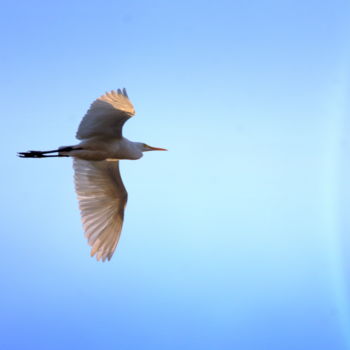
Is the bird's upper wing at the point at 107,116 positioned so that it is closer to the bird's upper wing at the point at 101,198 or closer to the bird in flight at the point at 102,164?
the bird in flight at the point at 102,164

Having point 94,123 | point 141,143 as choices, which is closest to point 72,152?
point 94,123

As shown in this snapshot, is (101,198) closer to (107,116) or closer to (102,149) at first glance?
(102,149)

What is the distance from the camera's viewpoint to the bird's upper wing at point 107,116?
20.6 feet

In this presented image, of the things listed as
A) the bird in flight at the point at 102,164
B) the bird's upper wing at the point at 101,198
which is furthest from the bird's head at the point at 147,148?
the bird's upper wing at the point at 101,198

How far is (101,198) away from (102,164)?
1.80 ft

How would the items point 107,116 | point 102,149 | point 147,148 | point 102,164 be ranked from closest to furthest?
point 107,116 → point 102,149 → point 102,164 → point 147,148

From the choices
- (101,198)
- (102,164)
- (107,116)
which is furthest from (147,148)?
(107,116)

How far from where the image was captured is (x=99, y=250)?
735 cm

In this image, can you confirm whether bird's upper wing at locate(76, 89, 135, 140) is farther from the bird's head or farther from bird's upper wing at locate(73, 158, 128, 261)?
the bird's head

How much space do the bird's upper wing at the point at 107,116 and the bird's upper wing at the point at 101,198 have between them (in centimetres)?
83

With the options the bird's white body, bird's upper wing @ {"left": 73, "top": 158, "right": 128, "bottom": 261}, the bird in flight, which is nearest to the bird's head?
the bird in flight

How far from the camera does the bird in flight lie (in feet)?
21.7

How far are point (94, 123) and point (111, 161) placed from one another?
3.62 ft

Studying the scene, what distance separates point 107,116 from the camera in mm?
6676
